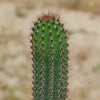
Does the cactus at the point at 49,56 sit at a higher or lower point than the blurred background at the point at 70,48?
lower

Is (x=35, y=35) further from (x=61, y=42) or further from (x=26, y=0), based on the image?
(x=26, y=0)

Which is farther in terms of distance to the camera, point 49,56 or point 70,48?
point 70,48

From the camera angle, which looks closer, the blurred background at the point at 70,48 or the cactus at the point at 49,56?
the cactus at the point at 49,56

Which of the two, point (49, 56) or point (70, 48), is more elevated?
point (70, 48)

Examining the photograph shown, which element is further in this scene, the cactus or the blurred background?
the blurred background

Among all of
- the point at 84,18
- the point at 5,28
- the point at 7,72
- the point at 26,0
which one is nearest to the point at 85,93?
the point at 7,72
